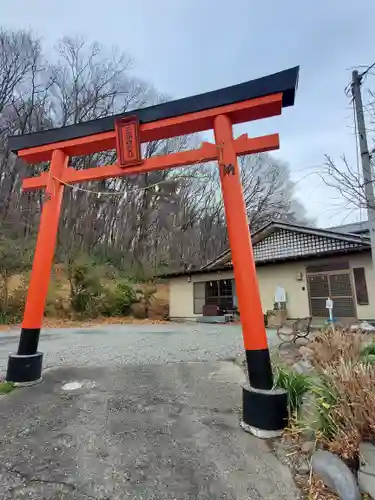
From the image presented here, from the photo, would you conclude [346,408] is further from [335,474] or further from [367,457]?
[335,474]

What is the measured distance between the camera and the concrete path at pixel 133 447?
1742mm

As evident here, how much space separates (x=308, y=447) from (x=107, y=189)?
21.9 meters

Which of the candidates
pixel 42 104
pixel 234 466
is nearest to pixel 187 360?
pixel 234 466

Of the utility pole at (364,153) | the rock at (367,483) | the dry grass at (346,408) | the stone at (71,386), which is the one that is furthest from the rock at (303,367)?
the stone at (71,386)

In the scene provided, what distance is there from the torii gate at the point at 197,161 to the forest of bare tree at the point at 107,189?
1123 centimetres

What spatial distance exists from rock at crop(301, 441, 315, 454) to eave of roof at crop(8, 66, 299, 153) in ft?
11.1

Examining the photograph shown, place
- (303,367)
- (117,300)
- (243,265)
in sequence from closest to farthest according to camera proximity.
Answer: (243,265) < (303,367) < (117,300)

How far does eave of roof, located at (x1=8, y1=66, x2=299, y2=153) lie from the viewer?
3.17 m

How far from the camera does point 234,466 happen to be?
199 cm

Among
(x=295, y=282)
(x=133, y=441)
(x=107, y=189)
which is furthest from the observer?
(x=107, y=189)

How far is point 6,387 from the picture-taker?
3.40 meters

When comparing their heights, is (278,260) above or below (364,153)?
below

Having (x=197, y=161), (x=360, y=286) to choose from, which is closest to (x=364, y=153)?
(x=197, y=161)

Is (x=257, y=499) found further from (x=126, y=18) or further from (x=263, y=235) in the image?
(x=263, y=235)
